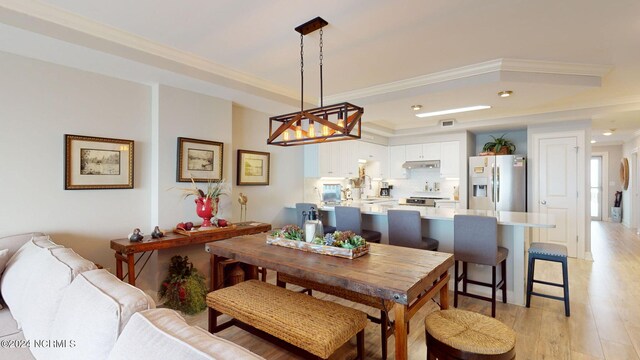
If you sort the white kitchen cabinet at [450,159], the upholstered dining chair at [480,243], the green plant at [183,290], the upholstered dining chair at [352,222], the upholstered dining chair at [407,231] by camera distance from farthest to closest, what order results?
the white kitchen cabinet at [450,159] → the upholstered dining chair at [352,222] → the upholstered dining chair at [407,231] → the green plant at [183,290] → the upholstered dining chair at [480,243]

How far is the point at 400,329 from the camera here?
65.0 inches

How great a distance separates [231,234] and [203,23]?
2.10 meters

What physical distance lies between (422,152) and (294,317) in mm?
5565

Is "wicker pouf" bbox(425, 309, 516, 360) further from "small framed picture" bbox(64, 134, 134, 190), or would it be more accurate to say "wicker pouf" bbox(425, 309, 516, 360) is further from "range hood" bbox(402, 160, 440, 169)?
"range hood" bbox(402, 160, 440, 169)

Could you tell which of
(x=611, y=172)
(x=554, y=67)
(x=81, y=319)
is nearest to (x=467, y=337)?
(x=81, y=319)

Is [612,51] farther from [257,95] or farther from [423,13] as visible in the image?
[257,95]

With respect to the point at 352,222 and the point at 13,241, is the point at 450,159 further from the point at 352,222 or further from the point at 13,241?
the point at 13,241

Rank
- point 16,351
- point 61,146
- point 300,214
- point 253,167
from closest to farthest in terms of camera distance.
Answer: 1. point 16,351
2. point 61,146
3. point 253,167
4. point 300,214

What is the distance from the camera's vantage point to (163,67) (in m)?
2.82

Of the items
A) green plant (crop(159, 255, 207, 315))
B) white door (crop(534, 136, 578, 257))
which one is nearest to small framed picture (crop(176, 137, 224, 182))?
green plant (crop(159, 255, 207, 315))

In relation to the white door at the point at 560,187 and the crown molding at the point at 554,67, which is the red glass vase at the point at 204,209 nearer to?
the crown molding at the point at 554,67

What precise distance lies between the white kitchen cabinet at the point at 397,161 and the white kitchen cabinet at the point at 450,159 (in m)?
0.87

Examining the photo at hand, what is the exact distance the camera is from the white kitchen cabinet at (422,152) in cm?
647

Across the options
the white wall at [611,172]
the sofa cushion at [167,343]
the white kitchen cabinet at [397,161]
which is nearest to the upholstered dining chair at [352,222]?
the sofa cushion at [167,343]
